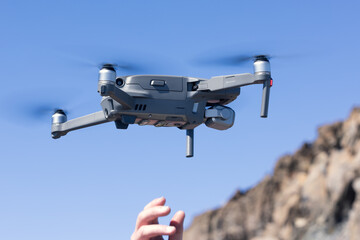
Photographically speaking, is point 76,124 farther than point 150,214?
Yes

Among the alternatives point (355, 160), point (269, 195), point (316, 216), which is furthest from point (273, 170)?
point (355, 160)

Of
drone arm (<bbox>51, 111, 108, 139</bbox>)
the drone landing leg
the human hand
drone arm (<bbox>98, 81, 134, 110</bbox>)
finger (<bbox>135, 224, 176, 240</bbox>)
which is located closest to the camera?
finger (<bbox>135, 224, 176, 240</bbox>)

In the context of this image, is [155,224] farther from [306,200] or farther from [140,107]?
[306,200]

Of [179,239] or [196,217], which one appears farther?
[196,217]

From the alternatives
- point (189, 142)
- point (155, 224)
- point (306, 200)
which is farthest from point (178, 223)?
point (306, 200)

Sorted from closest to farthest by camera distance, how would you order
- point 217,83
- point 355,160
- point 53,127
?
point 217,83 < point 53,127 < point 355,160

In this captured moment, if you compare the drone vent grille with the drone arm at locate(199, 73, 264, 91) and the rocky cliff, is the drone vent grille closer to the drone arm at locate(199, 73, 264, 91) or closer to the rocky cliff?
the drone arm at locate(199, 73, 264, 91)

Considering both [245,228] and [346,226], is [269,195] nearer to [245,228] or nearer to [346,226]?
[245,228]

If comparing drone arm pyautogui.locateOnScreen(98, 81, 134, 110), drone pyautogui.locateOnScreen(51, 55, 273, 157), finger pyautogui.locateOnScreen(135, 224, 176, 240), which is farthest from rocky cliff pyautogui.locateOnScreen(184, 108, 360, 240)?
finger pyautogui.locateOnScreen(135, 224, 176, 240)
